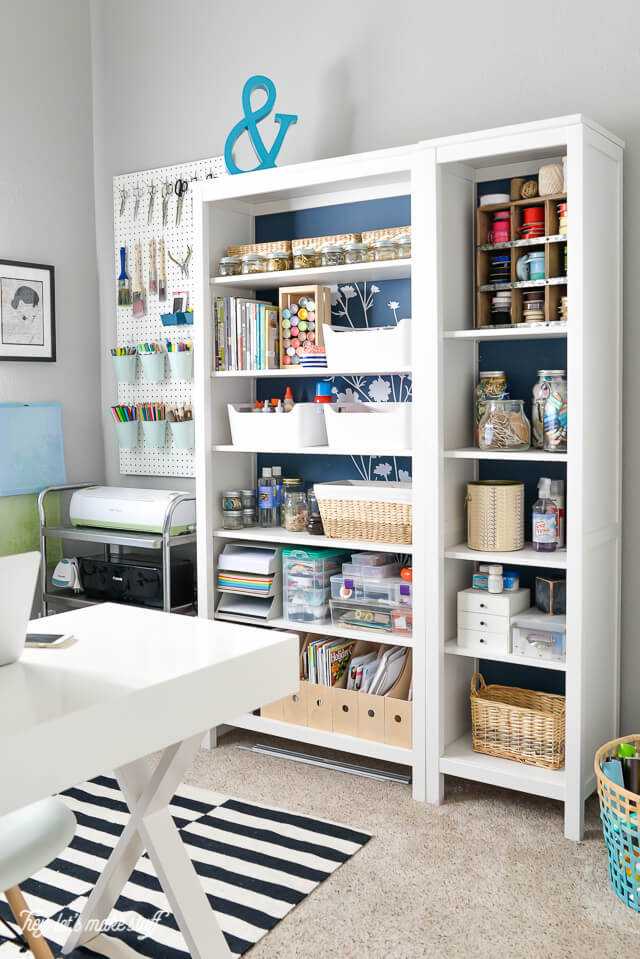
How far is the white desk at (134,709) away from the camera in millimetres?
1483

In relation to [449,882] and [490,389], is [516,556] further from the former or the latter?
[449,882]

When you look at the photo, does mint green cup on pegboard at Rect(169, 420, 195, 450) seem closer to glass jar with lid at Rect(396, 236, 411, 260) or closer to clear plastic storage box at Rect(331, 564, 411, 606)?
clear plastic storage box at Rect(331, 564, 411, 606)

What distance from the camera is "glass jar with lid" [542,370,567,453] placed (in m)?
2.76

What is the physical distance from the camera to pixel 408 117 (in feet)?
11.0

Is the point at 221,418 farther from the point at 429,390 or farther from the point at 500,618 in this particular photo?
the point at 500,618

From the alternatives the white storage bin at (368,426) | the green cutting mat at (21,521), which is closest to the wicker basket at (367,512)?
the white storage bin at (368,426)

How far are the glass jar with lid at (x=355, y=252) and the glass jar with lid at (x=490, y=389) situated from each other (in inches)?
22.8

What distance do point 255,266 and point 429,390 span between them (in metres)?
0.88

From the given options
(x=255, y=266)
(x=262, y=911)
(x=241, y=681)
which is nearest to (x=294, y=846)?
(x=262, y=911)

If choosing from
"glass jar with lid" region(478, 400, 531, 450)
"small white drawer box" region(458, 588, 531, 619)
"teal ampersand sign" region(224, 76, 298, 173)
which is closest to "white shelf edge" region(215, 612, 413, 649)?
"small white drawer box" region(458, 588, 531, 619)

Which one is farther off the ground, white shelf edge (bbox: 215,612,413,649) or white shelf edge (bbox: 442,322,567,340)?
white shelf edge (bbox: 442,322,567,340)

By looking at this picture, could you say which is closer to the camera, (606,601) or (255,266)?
(606,601)

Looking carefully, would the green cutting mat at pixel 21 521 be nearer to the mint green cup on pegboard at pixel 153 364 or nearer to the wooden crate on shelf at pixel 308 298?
the mint green cup on pegboard at pixel 153 364

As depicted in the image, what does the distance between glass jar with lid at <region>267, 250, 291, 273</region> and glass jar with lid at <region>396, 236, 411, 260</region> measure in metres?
0.46
